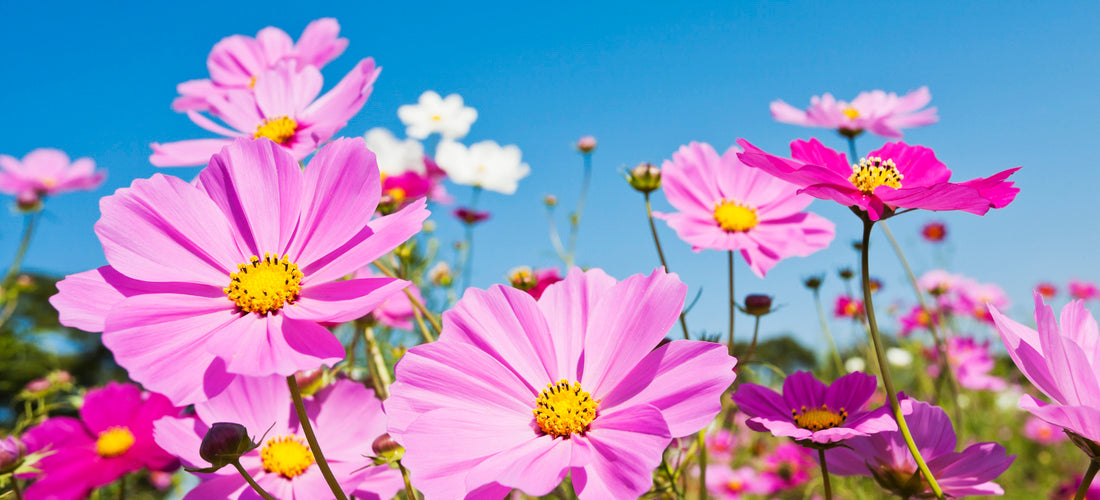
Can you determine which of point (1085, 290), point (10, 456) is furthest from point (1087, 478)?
point (1085, 290)

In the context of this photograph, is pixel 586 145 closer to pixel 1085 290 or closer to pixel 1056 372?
pixel 1056 372

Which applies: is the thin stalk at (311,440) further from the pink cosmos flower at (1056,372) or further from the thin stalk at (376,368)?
the pink cosmos flower at (1056,372)

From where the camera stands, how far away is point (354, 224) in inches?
21.1

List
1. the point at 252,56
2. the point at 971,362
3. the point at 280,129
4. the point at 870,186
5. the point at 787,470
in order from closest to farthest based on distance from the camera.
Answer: the point at 870,186
the point at 280,129
the point at 252,56
the point at 787,470
the point at 971,362

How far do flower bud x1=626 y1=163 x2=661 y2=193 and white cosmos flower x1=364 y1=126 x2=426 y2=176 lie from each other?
90 cm

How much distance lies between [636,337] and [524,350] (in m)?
0.09

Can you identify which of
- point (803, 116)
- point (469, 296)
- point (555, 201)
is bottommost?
point (469, 296)

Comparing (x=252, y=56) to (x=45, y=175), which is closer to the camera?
(x=252, y=56)

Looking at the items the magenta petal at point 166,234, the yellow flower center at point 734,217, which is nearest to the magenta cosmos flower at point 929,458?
the yellow flower center at point 734,217

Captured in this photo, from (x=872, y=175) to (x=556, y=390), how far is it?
0.96 ft

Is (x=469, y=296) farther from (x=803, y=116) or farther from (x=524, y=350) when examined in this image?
(x=803, y=116)

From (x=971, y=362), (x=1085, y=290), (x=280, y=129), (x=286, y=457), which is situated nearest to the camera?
(x=286, y=457)

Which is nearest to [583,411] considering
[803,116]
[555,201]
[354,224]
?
[354,224]

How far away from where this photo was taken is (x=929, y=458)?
0.61 metres
